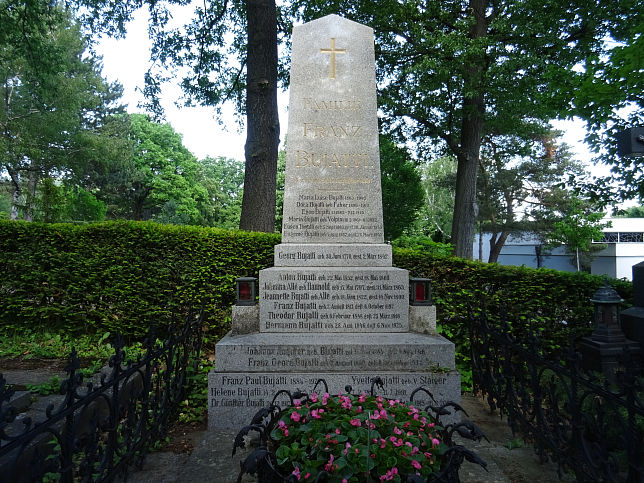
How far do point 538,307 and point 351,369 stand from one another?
353 cm

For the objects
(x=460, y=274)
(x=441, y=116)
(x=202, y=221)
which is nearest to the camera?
(x=460, y=274)

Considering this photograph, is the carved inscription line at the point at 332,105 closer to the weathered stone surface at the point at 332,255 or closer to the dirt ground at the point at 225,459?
the weathered stone surface at the point at 332,255

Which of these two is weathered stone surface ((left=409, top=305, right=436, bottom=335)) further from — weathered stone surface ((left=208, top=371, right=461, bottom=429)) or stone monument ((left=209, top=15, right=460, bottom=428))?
weathered stone surface ((left=208, top=371, right=461, bottom=429))

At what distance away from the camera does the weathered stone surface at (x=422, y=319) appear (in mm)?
4402

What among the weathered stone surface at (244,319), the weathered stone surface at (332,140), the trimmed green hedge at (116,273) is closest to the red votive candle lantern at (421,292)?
the weathered stone surface at (332,140)

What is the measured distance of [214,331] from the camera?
21.9 feet

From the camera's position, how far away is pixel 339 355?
3.96m

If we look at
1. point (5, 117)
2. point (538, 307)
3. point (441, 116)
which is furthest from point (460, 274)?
point (5, 117)

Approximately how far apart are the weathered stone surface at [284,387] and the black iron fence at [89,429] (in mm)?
476

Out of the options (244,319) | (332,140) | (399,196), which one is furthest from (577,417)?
(399,196)

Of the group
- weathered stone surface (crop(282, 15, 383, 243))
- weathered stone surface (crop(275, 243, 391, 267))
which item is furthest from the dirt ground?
weathered stone surface (crop(282, 15, 383, 243))

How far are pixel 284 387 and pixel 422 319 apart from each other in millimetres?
1673

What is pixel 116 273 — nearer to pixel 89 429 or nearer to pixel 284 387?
pixel 284 387

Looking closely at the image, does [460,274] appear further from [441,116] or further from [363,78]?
[441,116]
